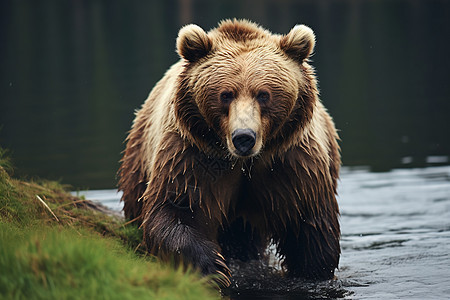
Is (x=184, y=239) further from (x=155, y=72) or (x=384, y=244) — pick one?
(x=155, y=72)

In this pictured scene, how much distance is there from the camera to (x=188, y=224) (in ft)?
18.8

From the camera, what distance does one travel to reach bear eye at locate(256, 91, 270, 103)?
5.31 metres

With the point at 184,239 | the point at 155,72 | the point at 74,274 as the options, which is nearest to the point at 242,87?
the point at 184,239

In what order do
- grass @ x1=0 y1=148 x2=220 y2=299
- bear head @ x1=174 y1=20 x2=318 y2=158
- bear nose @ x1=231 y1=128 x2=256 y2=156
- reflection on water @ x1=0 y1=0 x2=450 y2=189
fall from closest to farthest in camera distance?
grass @ x1=0 y1=148 x2=220 y2=299
bear nose @ x1=231 y1=128 x2=256 y2=156
bear head @ x1=174 y1=20 x2=318 y2=158
reflection on water @ x1=0 y1=0 x2=450 y2=189

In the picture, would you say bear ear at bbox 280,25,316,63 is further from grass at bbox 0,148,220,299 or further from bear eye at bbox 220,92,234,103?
grass at bbox 0,148,220,299

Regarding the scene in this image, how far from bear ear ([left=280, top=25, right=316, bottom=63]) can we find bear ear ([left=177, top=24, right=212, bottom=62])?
0.56 meters

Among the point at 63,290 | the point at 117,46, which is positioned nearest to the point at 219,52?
the point at 63,290

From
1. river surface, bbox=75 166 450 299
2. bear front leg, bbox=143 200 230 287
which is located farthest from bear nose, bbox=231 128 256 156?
river surface, bbox=75 166 450 299

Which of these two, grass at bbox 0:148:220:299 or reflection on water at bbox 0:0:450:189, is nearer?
grass at bbox 0:148:220:299

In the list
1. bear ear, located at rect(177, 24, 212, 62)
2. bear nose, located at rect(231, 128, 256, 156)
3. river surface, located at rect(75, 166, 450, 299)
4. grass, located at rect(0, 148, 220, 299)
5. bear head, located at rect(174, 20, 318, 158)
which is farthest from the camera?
river surface, located at rect(75, 166, 450, 299)

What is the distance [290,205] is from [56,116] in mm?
12609

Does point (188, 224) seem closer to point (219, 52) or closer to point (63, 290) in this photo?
point (219, 52)

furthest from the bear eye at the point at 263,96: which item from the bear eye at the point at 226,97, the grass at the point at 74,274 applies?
the grass at the point at 74,274

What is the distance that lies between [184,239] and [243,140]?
1.03 meters
